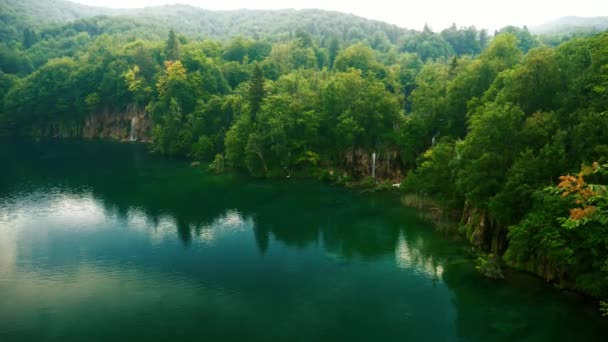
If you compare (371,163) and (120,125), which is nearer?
(371,163)

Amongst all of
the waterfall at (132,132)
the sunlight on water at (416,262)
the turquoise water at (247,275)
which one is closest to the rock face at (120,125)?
the waterfall at (132,132)

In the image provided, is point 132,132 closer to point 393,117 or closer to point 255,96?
point 255,96

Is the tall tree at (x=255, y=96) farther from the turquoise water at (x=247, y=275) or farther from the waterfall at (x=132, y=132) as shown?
the waterfall at (x=132, y=132)

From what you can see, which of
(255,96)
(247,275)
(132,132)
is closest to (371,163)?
(255,96)

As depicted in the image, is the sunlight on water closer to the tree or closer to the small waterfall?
the small waterfall

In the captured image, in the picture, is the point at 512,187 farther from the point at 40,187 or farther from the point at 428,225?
the point at 40,187

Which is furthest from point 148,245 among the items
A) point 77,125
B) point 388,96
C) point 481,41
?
point 481,41

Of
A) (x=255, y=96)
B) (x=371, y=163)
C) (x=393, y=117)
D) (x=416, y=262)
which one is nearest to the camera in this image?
(x=416, y=262)

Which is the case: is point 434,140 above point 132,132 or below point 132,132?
above
